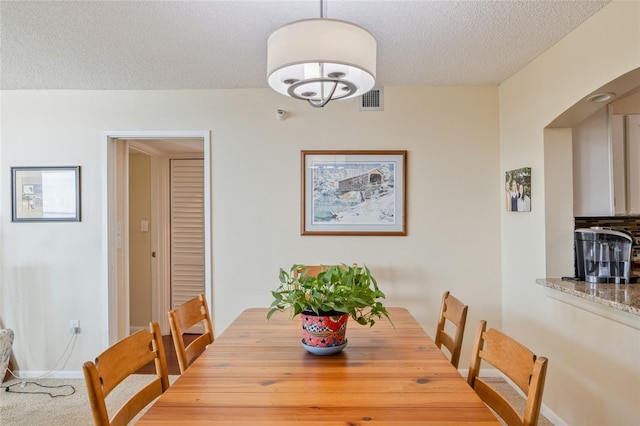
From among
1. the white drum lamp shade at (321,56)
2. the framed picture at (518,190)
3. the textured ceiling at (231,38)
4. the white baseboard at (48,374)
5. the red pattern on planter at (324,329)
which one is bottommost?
the white baseboard at (48,374)

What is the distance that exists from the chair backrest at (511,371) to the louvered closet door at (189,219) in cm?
348

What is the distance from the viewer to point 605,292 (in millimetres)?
1962

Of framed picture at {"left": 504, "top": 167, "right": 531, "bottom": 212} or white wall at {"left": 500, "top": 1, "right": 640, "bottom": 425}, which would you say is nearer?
white wall at {"left": 500, "top": 1, "right": 640, "bottom": 425}

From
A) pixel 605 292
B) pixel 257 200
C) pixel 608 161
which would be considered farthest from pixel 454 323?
pixel 257 200

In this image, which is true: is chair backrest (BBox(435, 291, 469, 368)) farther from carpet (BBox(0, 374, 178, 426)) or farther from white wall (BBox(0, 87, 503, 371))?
carpet (BBox(0, 374, 178, 426))

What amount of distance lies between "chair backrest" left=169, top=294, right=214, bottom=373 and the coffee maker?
2.33 metres

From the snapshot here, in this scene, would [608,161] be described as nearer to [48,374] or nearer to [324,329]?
[324,329]

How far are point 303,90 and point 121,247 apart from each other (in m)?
2.74

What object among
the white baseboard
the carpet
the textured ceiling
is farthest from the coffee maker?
the white baseboard

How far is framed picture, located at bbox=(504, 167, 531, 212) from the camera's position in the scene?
2.65 m

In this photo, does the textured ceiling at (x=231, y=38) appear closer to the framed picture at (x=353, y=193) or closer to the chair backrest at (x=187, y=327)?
the framed picture at (x=353, y=193)

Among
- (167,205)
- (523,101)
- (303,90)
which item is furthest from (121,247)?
(523,101)

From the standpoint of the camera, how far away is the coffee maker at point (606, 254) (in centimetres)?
213

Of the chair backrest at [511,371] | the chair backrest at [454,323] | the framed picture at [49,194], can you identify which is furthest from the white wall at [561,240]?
the framed picture at [49,194]
